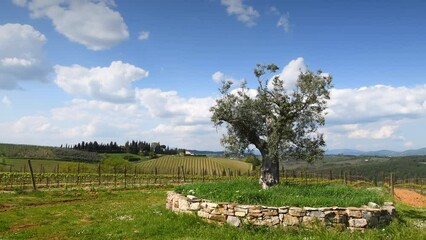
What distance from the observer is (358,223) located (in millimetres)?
16750

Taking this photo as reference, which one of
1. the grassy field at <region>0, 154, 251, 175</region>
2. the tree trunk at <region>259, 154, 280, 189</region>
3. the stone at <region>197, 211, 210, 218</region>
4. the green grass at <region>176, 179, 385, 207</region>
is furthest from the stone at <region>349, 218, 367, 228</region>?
the grassy field at <region>0, 154, 251, 175</region>

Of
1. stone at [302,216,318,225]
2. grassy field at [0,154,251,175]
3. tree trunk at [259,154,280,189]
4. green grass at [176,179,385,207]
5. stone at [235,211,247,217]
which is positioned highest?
tree trunk at [259,154,280,189]

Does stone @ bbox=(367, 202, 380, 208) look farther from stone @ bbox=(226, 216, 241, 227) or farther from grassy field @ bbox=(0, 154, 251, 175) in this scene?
grassy field @ bbox=(0, 154, 251, 175)

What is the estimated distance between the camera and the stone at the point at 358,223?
16719 mm

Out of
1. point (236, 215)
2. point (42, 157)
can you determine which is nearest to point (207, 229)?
point (236, 215)

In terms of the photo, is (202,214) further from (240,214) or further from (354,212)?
(354,212)

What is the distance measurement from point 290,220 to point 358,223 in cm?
299

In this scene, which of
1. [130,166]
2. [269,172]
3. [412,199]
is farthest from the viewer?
[130,166]

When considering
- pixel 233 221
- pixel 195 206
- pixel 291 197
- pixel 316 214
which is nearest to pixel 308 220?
pixel 316 214

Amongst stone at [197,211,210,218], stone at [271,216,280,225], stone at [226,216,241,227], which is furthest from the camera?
stone at [197,211,210,218]

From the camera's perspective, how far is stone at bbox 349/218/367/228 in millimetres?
16719

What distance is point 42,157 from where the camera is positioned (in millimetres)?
146625

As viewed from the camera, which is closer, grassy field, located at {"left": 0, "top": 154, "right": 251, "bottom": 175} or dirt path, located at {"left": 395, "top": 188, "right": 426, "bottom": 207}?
dirt path, located at {"left": 395, "top": 188, "right": 426, "bottom": 207}

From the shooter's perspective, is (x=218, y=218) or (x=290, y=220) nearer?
(x=290, y=220)
